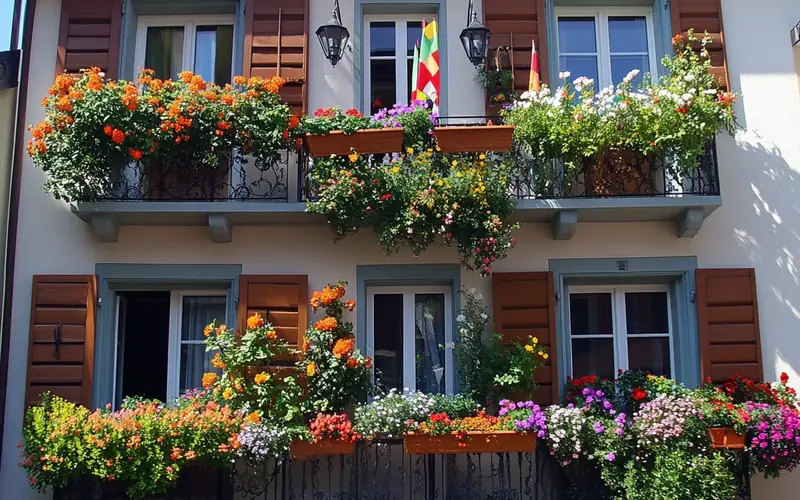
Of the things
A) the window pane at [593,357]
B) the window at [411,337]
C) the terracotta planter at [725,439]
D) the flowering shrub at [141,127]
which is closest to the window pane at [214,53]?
the flowering shrub at [141,127]

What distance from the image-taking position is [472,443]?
7.86 m

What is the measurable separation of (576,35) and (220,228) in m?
4.64

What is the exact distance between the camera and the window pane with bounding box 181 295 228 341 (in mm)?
9227

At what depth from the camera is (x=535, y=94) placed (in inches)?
350

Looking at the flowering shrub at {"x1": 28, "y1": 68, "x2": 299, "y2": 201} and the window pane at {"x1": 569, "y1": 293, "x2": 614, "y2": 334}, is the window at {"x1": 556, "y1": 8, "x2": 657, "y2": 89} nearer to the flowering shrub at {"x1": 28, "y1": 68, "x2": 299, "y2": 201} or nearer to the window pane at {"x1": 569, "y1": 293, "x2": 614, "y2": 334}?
the window pane at {"x1": 569, "y1": 293, "x2": 614, "y2": 334}

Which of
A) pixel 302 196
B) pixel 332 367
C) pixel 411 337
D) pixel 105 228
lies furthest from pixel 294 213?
pixel 105 228

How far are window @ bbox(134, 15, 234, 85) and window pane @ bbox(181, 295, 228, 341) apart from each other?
2.53m

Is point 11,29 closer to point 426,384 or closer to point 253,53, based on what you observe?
point 253,53

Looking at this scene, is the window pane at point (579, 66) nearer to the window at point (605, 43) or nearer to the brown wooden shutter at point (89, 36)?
the window at point (605, 43)

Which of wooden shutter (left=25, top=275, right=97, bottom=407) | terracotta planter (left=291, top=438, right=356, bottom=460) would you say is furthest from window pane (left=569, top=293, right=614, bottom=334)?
wooden shutter (left=25, top=275, right=97, bottom=407)

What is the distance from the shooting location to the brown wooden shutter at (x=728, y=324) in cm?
870

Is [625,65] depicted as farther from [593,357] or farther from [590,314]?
[593,357]

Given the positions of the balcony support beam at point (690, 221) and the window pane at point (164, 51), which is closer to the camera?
the balcony support beam at point (690, 221)

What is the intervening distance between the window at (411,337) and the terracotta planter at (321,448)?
3.61 ft
